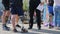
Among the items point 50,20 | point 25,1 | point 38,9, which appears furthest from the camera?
point 25,1

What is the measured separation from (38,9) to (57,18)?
4.12ft

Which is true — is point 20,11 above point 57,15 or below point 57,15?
above

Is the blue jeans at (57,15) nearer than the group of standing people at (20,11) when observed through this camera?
No

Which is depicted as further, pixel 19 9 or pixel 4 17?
pixel 4 17

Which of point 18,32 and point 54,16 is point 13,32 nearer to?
point 18,32

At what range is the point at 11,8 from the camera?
8.41m

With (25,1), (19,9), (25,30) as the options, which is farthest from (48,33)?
(25,1)

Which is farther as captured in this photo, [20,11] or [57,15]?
[57,15]

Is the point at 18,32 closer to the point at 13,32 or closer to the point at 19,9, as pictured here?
the point at 13,32

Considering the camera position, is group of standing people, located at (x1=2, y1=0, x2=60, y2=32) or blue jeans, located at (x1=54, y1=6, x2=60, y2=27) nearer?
group of standing people, located at (x1=2, y1=0, x2=60, y2=32)

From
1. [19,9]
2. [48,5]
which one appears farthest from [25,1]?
[19,9]

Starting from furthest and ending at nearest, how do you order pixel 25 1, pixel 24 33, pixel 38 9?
pixel 25 1 → pixel 38 9 → pixel 24 33

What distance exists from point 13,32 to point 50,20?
6.25 feet

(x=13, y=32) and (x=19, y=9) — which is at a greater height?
(x=19, y=9)
